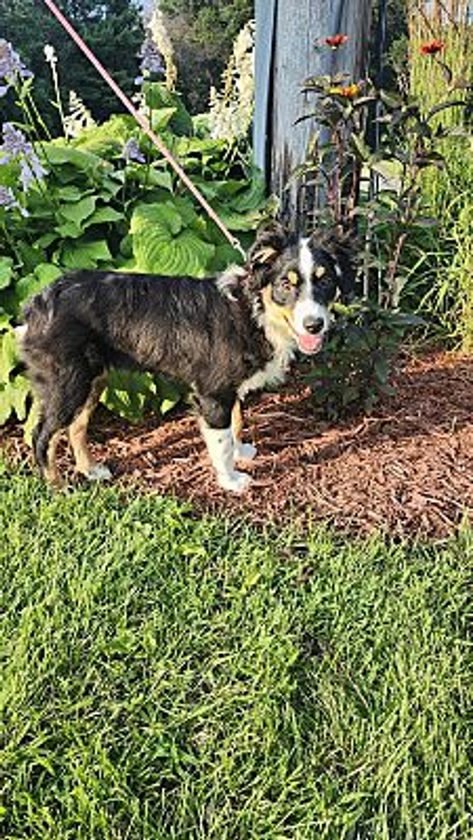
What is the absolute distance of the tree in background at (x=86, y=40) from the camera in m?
13.7

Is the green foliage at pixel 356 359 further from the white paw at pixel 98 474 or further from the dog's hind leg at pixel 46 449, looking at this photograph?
the dog's hind leg at pixel 46 449

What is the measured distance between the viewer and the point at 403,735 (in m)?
2.37

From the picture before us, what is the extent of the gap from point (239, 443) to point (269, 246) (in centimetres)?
106

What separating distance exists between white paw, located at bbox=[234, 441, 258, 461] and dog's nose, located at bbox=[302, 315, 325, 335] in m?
0.89

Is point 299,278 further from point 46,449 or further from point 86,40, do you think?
point 86,40

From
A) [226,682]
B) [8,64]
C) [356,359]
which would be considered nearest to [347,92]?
[356,359]

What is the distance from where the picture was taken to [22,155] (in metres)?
3.99

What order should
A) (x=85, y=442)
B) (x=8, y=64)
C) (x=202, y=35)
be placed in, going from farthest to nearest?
(x=202, y=35)
(x=8, y=64)
(x=85, y=442)

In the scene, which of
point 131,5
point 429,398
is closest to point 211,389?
point 429,398

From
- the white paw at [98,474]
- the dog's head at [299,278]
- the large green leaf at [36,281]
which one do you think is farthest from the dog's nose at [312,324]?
the large green leaf at [36,281]

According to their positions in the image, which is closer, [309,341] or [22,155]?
[309,341]

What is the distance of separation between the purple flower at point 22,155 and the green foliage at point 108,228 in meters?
0.06

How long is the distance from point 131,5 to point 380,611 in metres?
16.1

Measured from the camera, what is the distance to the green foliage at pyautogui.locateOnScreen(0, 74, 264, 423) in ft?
13.6
